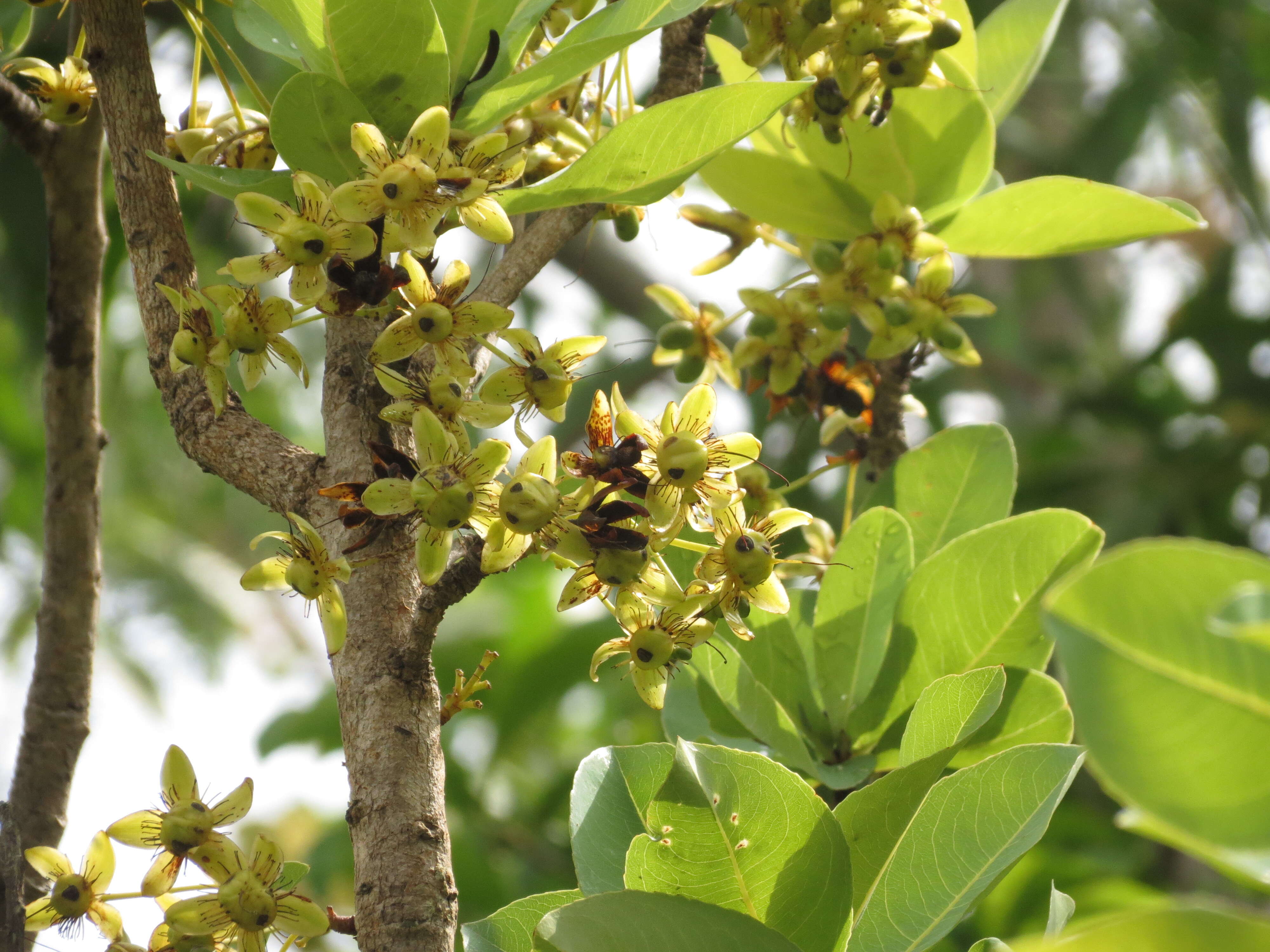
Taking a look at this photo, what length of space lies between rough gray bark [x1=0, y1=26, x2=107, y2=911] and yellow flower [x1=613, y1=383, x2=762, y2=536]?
27.7 inches

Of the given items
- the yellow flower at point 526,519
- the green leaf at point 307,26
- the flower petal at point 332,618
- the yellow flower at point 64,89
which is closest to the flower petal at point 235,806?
the flower petal at point 332,618

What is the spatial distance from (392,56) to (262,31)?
0.23 meters

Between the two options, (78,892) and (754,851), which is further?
(78,892)

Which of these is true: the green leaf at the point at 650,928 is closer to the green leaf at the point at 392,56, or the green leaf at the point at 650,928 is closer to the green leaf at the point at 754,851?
the green leaf at the point at 754,851

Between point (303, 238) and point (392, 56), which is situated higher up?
point (392, 56)

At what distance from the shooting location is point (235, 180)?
0.85 m

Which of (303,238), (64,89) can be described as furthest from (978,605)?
(64,89)

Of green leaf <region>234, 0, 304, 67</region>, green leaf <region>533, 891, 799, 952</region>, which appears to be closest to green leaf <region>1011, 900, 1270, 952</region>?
green leaf <region>533, 891, 799, 952</region>

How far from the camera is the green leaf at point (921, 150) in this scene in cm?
119

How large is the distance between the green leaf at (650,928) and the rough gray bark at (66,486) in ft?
2.47

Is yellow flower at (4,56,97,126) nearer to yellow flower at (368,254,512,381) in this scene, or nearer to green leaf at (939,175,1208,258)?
yellow flower at (368,254,512,381)

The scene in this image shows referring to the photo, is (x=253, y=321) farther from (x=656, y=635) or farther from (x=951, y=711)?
(x=951, y=711)

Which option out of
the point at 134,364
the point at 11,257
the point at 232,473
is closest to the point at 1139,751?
the point at 232,473

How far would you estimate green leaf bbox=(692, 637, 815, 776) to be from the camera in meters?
1.06
